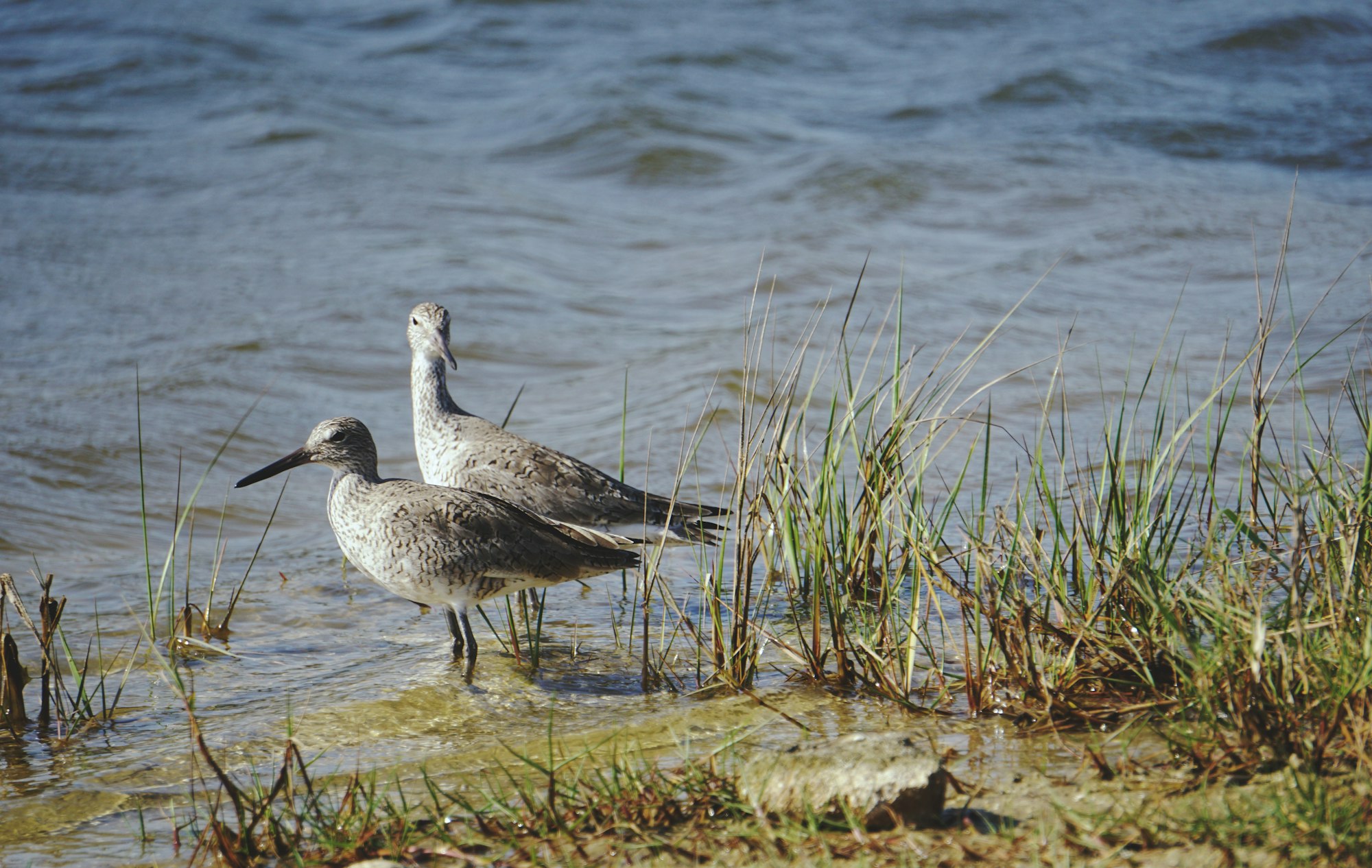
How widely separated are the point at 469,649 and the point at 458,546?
0.38 metres

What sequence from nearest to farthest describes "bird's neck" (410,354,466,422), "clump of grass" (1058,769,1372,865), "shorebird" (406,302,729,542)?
"clump of grass" (1058,769,1372,865) → "shorebird" (406,302,729,542) → "bird's neck" (410,354,466,422)

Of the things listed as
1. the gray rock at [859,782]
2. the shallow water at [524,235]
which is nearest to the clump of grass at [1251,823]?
the gray rock at [859,782]

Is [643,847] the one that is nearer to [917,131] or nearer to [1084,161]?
[1084,161]

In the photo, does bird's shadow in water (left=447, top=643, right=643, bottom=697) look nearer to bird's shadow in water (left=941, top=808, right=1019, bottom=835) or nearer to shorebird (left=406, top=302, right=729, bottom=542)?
shorebird (left=406, top=302, right=729, bottom=542)

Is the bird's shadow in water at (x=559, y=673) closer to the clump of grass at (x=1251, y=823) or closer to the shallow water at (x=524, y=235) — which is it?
the shallow water at (x=524, y=235)

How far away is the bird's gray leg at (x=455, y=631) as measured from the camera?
4754 millimetres

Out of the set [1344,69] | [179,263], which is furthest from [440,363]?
[1344,69]

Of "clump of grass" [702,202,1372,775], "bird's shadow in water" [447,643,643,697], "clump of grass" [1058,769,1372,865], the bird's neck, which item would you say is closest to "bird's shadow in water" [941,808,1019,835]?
"clump of grass" [1058,769,1372,865]

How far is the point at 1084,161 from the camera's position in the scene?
13.6 m

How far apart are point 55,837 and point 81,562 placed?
10.0 ft

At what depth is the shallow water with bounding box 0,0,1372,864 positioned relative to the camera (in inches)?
203

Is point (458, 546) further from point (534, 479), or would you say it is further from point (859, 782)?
point (859, 782)

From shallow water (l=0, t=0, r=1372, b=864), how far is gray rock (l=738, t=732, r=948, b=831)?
3.08ft

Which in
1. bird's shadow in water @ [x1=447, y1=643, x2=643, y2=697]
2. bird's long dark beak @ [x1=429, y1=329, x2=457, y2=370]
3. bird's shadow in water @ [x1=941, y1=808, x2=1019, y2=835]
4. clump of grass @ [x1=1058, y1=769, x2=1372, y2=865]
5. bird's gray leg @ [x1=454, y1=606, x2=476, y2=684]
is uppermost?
bird's long dark beak @ [x1=429, y1=329, x2=457, y2=370]
